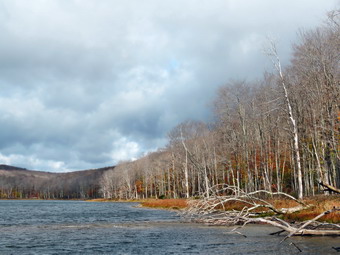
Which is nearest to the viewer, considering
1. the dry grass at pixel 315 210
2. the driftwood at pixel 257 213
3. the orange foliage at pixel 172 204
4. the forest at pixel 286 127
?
the driftwood at pixel 257 213

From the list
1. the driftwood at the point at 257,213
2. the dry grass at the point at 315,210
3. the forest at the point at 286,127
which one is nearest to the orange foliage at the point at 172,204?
the forest at the point at 286,127

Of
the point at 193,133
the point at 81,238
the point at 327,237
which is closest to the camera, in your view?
the point at 327,237

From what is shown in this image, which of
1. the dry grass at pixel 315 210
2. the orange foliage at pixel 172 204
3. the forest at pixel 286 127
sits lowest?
the orange foliage at pixel 172 204

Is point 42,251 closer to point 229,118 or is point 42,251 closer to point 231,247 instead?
point 231,247

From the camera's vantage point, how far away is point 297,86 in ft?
124

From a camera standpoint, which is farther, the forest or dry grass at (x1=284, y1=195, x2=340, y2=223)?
the forest

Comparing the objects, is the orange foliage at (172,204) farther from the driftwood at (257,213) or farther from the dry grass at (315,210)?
the dry grass at (315,210)

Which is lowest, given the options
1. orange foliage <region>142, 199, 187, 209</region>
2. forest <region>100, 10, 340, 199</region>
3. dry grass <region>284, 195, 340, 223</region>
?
orange foliage <region>142, 199, 187, 209</region>

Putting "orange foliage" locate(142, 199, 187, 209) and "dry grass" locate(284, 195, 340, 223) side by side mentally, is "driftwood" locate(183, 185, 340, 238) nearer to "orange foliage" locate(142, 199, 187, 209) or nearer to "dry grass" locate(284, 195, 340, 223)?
"dry grass" locate(284, 195, 340, 223)

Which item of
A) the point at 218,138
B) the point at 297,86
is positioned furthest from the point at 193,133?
the point at 297,86

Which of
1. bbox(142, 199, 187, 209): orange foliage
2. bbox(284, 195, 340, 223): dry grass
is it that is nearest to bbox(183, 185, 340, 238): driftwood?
bbox(284, 195, 340, 223): dry grass

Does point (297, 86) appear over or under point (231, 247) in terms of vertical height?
over

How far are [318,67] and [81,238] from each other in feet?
82.4

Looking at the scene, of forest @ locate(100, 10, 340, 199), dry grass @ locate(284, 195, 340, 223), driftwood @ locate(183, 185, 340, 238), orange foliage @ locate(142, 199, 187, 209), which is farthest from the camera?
orange foliage @ locate(142, 199, 187, 209)
